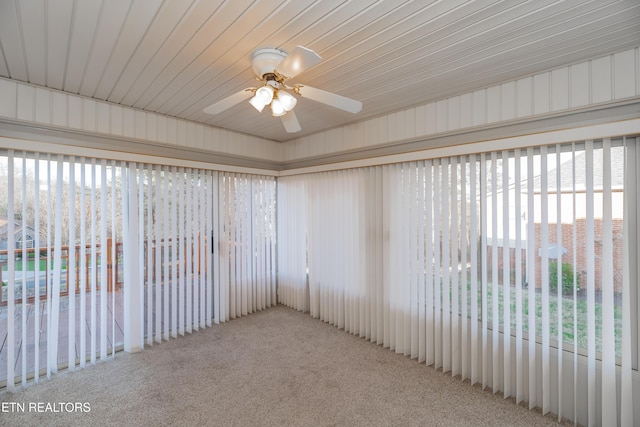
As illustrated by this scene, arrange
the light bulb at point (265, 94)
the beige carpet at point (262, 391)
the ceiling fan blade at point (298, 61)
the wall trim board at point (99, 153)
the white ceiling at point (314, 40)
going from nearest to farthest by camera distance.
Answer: the ceiling fan blade at point (298, 61)
the white ceiling at point (314, 40)
the light bulb at point (265, 94)
the beige carpet at point (262, 391)
the wall trim board at point (99, 153)

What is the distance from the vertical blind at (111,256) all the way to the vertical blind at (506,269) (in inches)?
62.4

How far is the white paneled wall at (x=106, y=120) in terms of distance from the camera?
244cm

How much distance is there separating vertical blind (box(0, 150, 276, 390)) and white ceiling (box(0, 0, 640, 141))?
921 millimetres

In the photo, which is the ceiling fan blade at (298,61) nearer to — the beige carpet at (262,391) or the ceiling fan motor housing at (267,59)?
the ceiling fan motor housing at (267,59)

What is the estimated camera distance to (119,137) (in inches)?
119

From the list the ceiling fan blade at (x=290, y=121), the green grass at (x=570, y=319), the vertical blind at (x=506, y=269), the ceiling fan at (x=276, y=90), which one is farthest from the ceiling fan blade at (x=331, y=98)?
the green grass at (x=570, y=319)

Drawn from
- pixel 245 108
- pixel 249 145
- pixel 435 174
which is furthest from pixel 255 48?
pixel 249 145

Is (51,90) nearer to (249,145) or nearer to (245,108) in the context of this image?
(245,108)

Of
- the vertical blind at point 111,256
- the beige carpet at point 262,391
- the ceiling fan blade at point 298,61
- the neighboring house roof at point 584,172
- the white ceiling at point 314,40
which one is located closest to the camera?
the ceiling fan blade at point 298,61

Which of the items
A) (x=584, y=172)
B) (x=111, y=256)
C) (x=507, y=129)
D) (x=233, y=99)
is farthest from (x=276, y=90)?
(x=111, y=256)

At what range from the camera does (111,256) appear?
9.90 feet

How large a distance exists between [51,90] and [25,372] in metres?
2.51

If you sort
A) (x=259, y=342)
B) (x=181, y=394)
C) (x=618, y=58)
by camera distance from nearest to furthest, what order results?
(x=618, y=58), (x=181, y=394), (x=259, y=342)

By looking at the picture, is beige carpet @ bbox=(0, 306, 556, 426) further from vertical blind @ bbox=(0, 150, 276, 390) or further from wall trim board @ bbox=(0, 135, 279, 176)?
wall trim board @ bbox=(0, 135, 279, 176)
